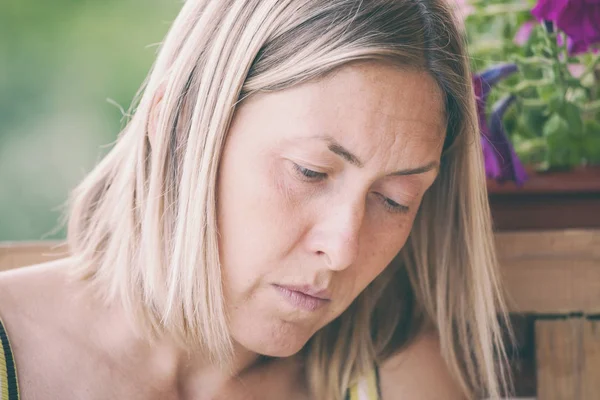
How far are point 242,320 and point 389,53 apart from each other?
0.48 metres

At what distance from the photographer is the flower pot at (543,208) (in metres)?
1.64

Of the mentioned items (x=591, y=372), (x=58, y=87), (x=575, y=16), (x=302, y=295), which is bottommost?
(x=591, y=372)

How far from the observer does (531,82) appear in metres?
1.72

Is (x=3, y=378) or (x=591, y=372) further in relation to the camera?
(x=591, y=372)

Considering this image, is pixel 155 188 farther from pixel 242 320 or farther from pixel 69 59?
pixel 69 59

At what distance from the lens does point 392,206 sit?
1314 millimetres

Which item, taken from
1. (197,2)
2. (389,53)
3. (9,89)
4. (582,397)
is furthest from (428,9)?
(9,89)

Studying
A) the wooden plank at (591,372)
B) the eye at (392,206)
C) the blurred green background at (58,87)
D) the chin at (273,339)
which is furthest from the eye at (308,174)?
the blurred green background at (58,87)

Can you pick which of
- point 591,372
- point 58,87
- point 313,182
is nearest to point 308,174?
→ point 313,182

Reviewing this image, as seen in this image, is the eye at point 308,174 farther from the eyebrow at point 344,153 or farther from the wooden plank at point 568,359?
the wooden plank at point 568,359

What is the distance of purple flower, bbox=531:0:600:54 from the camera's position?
153 cm

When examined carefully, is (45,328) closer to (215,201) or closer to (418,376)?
(215,201)

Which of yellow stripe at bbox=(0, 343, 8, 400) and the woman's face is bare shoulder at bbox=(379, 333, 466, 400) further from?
yellow stripe at bbox=(0, 343, 8, 400)

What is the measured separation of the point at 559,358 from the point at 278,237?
715 millimetres
